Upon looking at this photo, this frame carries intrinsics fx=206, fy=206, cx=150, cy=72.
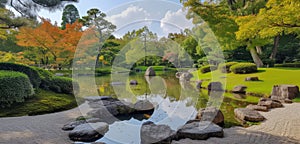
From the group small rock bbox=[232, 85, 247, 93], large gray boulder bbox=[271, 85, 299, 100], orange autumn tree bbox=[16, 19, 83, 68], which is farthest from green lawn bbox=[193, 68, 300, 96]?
orange autumn tree bbox=[16, 19, 83, 68]

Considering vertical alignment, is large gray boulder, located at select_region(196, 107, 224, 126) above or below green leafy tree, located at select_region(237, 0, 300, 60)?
below

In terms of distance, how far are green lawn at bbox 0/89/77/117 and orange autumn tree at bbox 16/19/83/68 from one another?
295 inches

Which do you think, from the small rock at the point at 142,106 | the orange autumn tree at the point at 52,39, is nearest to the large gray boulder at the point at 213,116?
the small rock at the point at 142,106

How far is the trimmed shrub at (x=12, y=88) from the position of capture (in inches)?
215

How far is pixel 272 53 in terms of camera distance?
16.9m

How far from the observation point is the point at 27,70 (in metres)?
6.95

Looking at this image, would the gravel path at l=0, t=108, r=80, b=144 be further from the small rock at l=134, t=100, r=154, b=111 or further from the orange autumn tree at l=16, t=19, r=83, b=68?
the orange autumn tree at l=16, t=19, r=83, b=68

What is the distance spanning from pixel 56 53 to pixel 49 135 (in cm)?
1207

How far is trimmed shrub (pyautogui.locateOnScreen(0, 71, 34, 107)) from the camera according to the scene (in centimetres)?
546

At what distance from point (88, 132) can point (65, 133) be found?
467 millimetres

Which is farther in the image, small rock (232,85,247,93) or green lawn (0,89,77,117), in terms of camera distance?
small rock (232,85,247,93)

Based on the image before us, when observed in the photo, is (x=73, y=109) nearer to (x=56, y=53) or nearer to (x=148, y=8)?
(x=148, y=8)

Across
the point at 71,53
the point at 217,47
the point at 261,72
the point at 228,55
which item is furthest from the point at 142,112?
the point at 228,55

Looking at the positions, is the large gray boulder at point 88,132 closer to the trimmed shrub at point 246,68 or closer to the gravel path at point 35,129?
the gravel path at point 35,129
